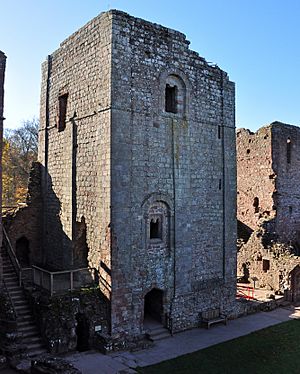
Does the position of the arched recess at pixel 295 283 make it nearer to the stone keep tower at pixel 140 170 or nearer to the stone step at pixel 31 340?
the stone keep tower at pixel 140 170

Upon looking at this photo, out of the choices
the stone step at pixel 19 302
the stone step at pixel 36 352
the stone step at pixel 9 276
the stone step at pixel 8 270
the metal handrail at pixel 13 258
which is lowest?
the stone step at pixel 36 352

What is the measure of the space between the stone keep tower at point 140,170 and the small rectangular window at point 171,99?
0.13 ft

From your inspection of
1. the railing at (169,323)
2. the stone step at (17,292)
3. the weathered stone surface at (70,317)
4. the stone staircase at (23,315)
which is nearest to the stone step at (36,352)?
the stone staircase at (23,315)

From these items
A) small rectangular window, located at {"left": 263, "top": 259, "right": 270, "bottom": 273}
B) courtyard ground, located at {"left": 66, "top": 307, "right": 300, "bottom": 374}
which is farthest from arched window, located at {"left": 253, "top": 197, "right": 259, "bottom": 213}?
courtyard ground, located at {"left": 66, "top": 307, "right": 300, "bottom": 374}

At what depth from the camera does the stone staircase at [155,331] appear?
14898mm

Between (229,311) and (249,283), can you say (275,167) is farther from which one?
(229,311)

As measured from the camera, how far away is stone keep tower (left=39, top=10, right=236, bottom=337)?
14.6m

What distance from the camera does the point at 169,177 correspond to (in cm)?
1603

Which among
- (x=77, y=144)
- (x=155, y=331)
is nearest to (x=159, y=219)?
(x=155, y=331)

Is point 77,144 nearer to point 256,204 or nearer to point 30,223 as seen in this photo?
point 30,223

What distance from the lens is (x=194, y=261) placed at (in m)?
16.8

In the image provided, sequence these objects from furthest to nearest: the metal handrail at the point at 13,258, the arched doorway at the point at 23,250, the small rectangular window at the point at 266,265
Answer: the small rectangular window at the point at 266,265 → the arched doorway at the point at 23,250 → the metal handrail at the point at 13,258

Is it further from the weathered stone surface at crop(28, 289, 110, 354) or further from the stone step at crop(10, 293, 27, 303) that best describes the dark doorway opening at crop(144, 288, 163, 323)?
the stone step at crop(10, 293, 27, 303)

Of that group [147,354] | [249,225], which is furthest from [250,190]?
[147,354]
